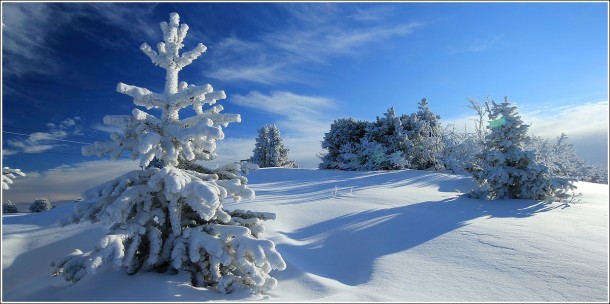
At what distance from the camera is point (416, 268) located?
5.34 m

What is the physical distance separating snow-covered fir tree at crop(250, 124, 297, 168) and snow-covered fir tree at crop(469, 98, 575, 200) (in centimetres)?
2421

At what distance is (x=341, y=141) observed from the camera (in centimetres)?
2788

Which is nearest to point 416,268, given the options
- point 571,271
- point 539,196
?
point 571,271

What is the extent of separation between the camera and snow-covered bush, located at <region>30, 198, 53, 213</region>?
1249cm

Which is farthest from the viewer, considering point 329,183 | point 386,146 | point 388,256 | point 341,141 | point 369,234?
point 341,141

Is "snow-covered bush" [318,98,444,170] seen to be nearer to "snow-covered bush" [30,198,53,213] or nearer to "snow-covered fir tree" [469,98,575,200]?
"snow-covered fir tree" [469,98,575,200]

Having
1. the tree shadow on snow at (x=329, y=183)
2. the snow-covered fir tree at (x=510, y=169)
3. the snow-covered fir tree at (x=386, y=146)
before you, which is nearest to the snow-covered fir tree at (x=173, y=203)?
the tree shadow on snow at (x=329, y=183)

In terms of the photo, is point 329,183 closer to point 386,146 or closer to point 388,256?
point 388,256

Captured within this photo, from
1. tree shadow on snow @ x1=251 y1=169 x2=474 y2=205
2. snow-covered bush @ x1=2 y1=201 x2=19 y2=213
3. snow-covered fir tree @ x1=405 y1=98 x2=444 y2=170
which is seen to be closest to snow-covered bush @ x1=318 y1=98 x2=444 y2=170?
snow-covered fir tree @ x1=405 y1=98 x2=444 y2=170

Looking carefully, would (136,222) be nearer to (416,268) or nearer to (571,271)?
(416,268)

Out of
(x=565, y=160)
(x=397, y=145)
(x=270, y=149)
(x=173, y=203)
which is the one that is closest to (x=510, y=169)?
(x=173, y=203)

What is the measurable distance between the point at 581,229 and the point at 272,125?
30.1 meters

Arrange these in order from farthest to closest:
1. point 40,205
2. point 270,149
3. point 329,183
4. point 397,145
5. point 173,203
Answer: point 270,149
point 397,145
point 329,183
point 40,205
point 173,203

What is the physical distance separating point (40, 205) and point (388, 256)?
1337 cm
